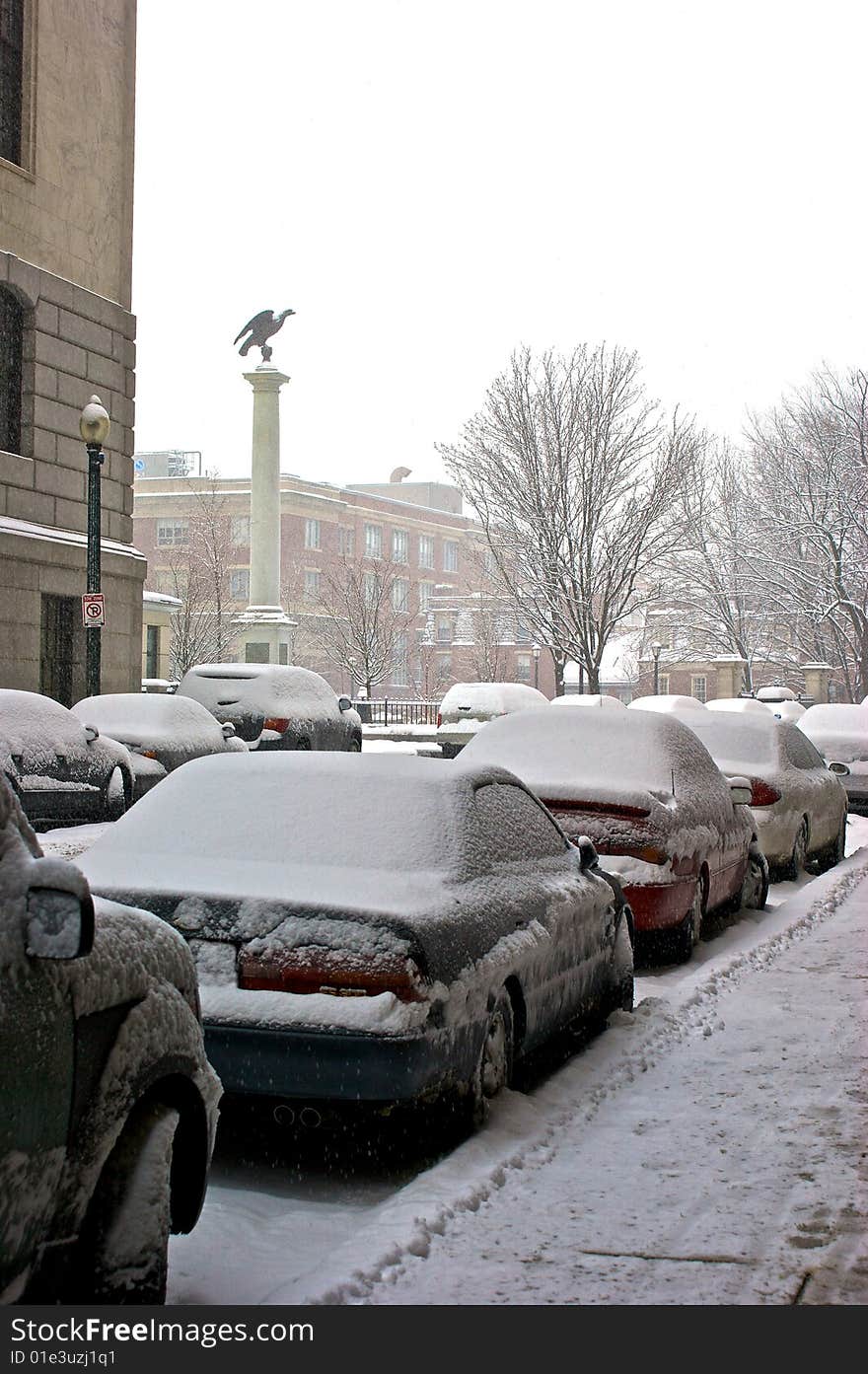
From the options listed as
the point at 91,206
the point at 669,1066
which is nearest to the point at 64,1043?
the point at 669,1066

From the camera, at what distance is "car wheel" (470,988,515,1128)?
18.8ft

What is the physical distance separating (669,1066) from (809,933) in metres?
4.23

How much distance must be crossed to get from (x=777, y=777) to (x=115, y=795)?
655 centimetres

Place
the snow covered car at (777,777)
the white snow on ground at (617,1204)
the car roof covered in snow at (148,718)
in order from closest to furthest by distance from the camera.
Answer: the white snow on ground at (617,1204)
the snow covered car at (777,777)
the car roof covered in snow at (148,718)

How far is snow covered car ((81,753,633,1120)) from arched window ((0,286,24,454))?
66.7ft

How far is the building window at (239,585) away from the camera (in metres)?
90.1

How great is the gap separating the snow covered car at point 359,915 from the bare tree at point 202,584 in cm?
4901

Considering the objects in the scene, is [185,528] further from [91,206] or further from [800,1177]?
[800,1177]

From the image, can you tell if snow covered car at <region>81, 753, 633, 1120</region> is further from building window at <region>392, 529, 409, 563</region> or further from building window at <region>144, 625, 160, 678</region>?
building window at <region>392, 529, 409, 563</region>

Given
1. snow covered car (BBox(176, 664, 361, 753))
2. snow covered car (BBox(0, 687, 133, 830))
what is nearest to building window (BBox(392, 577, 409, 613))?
snow covered car (BBox(176, 664, 361, 753))

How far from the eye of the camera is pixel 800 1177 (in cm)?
542

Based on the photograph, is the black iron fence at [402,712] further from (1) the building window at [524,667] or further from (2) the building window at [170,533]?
(1) the building window at [524,667]

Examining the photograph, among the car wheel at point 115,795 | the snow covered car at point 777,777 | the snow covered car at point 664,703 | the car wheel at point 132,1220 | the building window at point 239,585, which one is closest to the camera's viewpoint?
the car wheel at point 132,1220

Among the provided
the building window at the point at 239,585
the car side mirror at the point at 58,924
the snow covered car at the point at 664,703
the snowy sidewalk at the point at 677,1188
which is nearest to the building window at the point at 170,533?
the building window at the point at 239,585
